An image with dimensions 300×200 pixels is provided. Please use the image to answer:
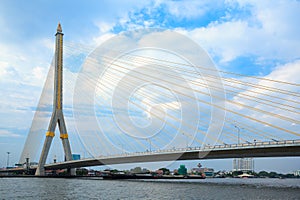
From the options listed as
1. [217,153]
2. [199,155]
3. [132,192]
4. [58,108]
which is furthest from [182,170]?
[132,192]

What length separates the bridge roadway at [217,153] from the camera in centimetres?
3256

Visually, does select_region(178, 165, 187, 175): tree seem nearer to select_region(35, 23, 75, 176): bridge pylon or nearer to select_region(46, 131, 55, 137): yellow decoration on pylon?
select_region(35, 23, 75, 176): bridge pylon

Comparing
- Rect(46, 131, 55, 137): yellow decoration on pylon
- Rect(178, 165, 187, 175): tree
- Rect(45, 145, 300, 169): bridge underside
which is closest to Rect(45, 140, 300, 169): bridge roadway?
Rect(45, 145, 300, 169): bridge underside

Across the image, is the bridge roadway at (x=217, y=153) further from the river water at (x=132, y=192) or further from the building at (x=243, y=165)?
the building at (x=243, y=165)

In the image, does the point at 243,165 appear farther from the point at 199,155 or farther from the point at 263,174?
the point at 199,155

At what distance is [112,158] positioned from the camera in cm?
4994

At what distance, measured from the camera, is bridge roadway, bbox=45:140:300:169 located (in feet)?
107

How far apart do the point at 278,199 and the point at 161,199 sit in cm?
743

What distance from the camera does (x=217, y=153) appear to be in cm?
3878

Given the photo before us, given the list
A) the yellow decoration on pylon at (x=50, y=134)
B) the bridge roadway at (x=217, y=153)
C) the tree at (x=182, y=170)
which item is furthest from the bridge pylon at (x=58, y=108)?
the tree at (x=182, y=170)

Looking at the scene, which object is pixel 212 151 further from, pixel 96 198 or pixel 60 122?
pixel 60 122

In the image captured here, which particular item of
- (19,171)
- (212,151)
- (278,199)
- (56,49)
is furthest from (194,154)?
(19,171)

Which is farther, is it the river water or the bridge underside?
the bridge underside

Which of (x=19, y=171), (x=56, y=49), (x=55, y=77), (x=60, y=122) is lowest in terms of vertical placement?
(x=19, y=171)
